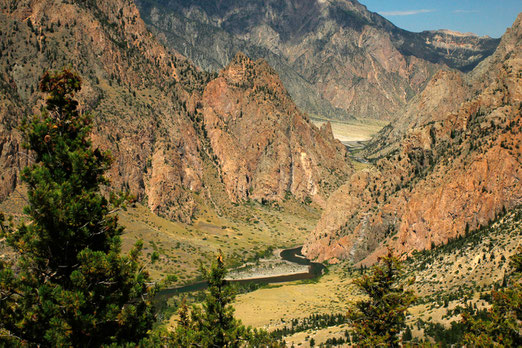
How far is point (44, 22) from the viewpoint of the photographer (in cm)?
18950

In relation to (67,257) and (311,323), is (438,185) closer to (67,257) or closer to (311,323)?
(311,323)

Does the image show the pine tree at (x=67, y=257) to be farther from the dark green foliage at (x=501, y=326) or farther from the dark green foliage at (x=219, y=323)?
the dark green foliage at (x=501, y=326)

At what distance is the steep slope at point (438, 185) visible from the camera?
3711 inches

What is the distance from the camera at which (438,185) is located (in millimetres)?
108812

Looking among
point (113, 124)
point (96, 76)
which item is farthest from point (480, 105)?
point (96, 76)

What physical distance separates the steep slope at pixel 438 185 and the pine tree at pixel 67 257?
86.8 meters

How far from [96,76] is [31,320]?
→ 7524 inches

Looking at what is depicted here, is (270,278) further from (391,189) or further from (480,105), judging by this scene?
(480,105)

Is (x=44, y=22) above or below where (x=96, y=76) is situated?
above

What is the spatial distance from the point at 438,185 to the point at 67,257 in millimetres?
101142

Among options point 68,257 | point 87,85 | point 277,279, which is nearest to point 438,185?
point 277,279

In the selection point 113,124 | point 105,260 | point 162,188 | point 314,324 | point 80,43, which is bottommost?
point 314,324

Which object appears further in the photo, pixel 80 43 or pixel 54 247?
pixel 80 43

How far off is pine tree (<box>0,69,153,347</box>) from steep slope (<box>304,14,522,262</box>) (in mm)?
86848
